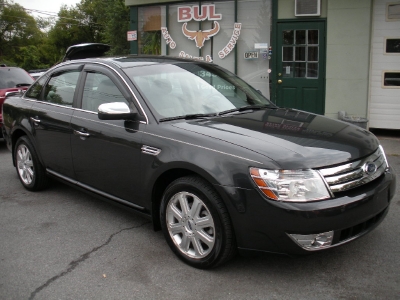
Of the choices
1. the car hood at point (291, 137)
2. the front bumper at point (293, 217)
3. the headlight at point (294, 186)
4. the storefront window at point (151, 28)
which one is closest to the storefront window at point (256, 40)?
the storefront window at point (151, 28)

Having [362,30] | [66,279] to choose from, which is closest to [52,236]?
[66,279]

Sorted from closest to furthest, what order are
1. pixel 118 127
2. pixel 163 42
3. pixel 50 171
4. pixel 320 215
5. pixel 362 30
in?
pixel 320 215 → pixel 118 127 → pixel 50 171 → pixel 362 30 → pixel 163 42

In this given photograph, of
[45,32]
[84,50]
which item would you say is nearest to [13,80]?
[84,50]

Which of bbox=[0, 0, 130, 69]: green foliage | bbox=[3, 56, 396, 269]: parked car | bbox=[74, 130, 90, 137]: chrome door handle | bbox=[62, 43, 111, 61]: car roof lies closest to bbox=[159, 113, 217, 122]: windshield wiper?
bbox=[3, 56, 396, 269]: parked car

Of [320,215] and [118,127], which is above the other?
[118,127]

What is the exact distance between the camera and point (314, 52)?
9.33m

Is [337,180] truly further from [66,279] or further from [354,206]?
[66,279]

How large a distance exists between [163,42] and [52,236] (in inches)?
292

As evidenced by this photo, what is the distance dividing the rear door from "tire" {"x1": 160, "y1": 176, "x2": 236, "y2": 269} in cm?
45

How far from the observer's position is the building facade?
8797 millimetres

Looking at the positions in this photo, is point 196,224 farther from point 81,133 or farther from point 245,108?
point 81,133

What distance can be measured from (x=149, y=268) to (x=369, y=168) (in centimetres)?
188

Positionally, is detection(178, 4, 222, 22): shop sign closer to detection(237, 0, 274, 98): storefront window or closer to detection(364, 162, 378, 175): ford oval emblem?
detection(237, 0, 274, 98): storefront window

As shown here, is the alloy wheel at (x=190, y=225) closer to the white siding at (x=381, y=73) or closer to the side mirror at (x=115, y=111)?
the side mirror at (x=115, y=111)
